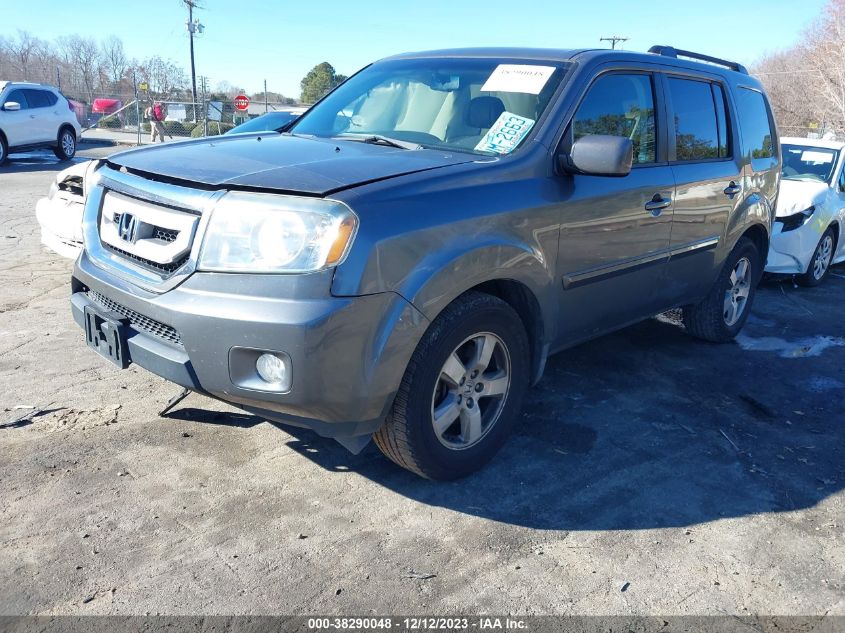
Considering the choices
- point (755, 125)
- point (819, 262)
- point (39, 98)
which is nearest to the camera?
point (755, 125)

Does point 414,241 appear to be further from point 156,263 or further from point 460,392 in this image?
point 156,263

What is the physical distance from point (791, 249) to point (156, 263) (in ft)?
21.8

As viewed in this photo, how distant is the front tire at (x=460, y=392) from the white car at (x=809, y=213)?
5211 mm

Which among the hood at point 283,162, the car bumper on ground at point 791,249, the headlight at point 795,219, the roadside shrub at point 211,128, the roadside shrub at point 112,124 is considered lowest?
the roadside shrub at point 112,124

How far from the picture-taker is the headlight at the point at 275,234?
8.54 feet

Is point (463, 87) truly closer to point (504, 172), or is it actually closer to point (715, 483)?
point (504, 172)

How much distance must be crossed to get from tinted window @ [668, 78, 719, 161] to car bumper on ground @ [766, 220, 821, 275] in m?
3.11

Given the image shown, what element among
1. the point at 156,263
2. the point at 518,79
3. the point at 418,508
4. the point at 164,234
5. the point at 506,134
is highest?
the point at 518,79

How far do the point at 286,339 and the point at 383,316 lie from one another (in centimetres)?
36

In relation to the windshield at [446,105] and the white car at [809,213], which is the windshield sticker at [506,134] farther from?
the white car at [809,213]

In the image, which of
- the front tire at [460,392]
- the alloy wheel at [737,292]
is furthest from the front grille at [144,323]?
the alloy wheel at [737,292]

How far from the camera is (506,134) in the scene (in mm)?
3529

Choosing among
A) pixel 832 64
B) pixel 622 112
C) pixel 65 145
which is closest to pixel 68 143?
pixel 65 145

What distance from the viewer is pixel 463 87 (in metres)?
3.87
